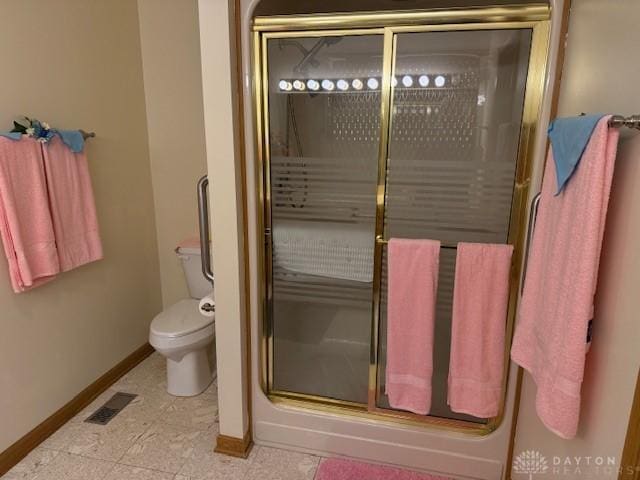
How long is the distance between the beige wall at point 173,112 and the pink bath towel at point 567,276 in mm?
2083

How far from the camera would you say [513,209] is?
5.33 feet

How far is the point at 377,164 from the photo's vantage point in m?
1.77

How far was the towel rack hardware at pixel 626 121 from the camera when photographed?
876 mm

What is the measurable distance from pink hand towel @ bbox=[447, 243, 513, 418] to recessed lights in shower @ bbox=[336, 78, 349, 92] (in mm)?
828

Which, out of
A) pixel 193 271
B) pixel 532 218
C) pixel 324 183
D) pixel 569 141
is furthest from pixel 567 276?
pixel 193 271

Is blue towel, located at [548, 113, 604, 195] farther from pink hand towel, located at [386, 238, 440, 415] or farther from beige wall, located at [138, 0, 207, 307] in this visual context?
beige wall, located at [138, 0, 207, 307]

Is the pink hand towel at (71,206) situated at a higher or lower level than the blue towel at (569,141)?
lower

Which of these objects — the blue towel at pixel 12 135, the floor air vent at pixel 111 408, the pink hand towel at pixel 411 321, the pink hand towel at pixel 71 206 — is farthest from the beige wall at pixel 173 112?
the pink hand towel at pixel 411 321

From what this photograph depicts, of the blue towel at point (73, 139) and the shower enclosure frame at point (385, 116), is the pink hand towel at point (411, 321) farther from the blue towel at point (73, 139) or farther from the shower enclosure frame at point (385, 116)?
the blue towel at point (73, 139)

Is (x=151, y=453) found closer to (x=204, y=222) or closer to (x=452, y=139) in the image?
(x=204, y=222)

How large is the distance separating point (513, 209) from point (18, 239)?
208 cm

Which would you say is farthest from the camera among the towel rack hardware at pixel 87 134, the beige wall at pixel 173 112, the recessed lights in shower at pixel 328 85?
the beige wall at pixel 173 112

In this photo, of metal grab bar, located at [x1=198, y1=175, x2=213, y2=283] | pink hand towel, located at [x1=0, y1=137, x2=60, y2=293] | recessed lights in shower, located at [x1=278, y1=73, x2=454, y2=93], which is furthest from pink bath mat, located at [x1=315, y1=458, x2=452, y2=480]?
recessed lights in shower, located at [x1=278, y1=73, x2=454, y2=93]

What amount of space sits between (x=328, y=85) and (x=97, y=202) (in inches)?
59.1
